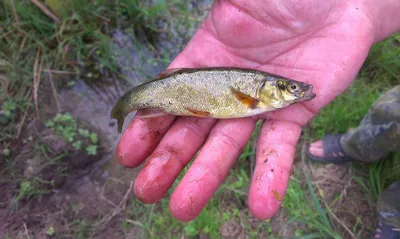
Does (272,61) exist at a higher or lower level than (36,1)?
higher

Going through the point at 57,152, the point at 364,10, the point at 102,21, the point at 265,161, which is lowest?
the point at 57,152

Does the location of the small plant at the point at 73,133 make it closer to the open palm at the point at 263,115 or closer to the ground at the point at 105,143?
the ground at the point at 105,143

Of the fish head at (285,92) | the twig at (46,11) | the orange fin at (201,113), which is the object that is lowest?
the twig at (46,11)

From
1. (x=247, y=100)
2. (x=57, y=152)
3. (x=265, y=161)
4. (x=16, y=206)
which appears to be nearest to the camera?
(x=265, y=161)

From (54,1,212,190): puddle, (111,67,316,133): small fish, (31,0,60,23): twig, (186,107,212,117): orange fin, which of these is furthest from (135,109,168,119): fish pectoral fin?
(31,0,60,23): twig

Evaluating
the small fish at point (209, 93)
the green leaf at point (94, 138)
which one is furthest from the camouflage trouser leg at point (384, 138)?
the green leaf at point (94, 138)

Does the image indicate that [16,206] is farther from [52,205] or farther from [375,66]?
[375,66]

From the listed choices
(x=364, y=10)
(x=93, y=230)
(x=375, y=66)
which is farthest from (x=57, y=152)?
(x=375, y=66)
